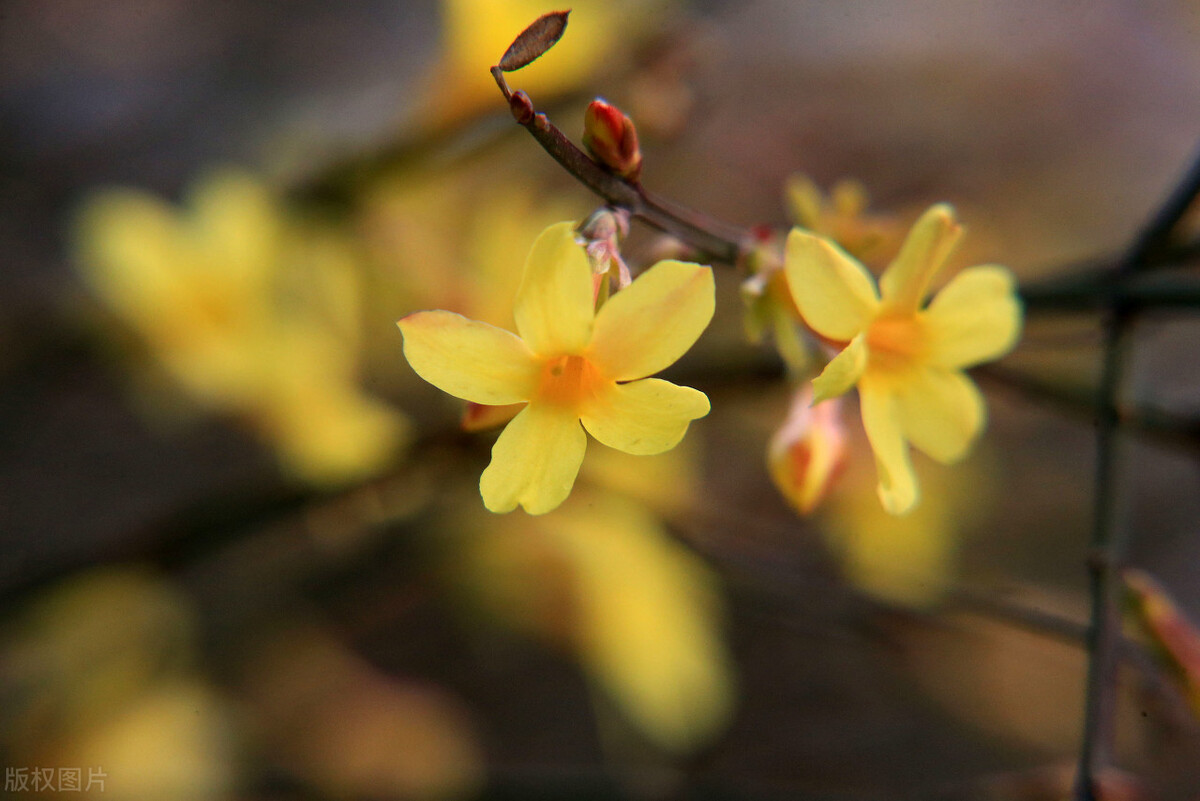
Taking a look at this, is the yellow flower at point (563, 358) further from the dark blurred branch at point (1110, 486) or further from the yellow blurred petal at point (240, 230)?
the yellow blurred petal at point (240, 230)

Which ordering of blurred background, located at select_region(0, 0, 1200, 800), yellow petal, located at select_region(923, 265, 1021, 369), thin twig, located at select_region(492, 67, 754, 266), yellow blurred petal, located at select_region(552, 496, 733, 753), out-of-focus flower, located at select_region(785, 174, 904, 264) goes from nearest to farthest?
thin twig, located at select_region(492, 67, 754, 266)
yellow petal, located at select_region(923, 265, 1021, 369)
out-of-focus flower, located at select_region(785, 174, 904, 264)
blurred background, located at select_region(0, 0, 1200, 800)
yellow blurred petal, located at select_region(552, 496, 733, 753)

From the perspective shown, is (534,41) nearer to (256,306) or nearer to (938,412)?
→ (938,412)

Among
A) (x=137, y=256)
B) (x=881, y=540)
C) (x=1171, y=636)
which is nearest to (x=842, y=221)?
(x=1171, y=636)

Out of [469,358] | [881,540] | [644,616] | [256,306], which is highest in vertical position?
[256,306]

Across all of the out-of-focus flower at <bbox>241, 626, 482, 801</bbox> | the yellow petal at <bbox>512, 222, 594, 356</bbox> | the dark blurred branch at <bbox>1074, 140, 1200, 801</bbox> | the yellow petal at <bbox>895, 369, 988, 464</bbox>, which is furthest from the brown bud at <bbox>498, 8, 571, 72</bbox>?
the out-of-focus flower at <bbox>241, 626, 482, 801</bbox>

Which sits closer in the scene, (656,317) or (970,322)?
(656,317)

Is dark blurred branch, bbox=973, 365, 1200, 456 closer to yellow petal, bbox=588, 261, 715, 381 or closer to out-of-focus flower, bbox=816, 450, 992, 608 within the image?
yellow petal, bbox=588, 261, 715, 381

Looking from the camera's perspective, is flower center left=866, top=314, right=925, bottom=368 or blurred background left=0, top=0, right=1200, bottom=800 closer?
flower center left=866, top=314, right=925, bottom=368

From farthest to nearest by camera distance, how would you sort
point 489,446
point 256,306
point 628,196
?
1. point 256,306
2. point 489,446
3. point 628,196
